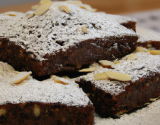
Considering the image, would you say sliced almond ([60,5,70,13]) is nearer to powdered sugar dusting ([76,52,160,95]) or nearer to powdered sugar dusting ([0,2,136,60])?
powdered sugar dusting ([0,2,136,60])

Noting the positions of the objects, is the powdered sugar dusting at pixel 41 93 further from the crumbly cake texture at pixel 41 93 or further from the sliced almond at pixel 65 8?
the sliced almond at pixel 65 8

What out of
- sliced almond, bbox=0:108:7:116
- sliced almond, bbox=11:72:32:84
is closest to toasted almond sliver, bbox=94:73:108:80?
sliced almond, bbox=11:72:32:84

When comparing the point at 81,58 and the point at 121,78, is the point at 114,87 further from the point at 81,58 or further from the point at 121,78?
the point at 81,58

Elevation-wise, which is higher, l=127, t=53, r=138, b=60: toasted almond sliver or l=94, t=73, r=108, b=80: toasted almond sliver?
l=127, t=53, r=138, b=60: toasted almond sliver

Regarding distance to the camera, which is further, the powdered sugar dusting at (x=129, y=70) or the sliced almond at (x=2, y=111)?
the powdered sugar dusting at (x=129, y=70)

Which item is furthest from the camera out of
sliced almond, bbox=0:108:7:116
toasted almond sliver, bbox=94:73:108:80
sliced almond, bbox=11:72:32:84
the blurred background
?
the blurred background

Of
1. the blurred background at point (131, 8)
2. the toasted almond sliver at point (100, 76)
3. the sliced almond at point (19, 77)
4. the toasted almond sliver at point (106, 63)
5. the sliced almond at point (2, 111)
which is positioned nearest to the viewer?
the sliced almond at point (2, 111)

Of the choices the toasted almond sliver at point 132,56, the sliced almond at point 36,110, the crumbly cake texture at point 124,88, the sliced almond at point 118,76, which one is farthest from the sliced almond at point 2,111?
the toasted almond sliver at point 132,56
